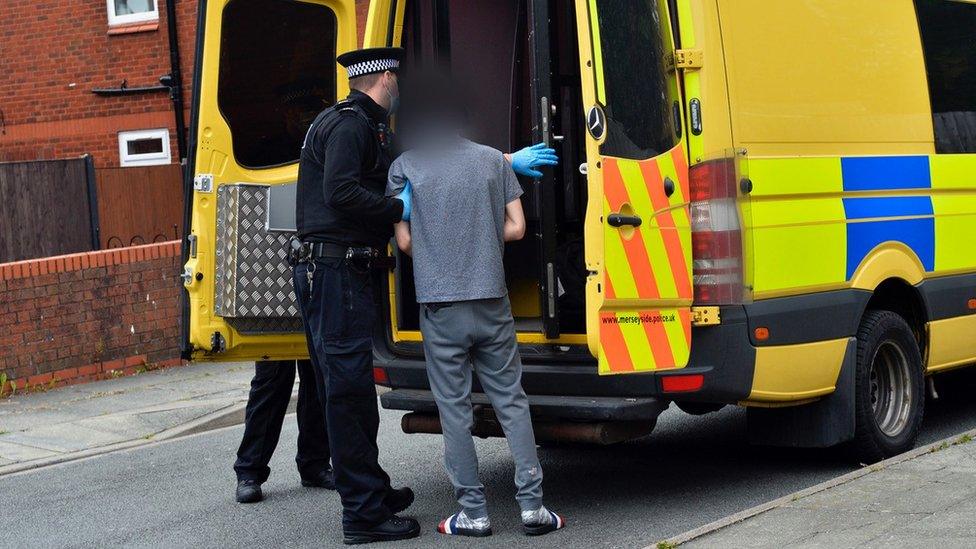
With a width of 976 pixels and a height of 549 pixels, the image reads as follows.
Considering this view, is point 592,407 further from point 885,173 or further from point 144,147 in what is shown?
point 144,147

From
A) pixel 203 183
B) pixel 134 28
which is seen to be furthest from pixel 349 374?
pixel 134 28

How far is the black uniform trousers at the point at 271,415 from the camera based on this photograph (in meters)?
6.86

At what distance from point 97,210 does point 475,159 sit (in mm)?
9235

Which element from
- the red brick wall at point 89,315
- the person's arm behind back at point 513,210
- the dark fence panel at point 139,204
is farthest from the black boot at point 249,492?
the dark fence panel at point 139,204

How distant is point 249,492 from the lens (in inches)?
270

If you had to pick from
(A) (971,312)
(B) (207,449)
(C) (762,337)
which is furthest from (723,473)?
(B) (207,449)

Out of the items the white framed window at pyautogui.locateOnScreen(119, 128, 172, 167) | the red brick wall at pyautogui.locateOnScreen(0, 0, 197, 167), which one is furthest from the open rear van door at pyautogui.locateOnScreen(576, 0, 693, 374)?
the white framed window at pyautogui.locateOnScreen(119, 128, 172, 167)

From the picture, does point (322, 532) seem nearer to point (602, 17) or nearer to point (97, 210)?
point (602, 17)

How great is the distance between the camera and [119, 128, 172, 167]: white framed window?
17.7 m

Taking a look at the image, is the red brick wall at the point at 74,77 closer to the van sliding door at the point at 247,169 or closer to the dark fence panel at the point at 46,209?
the dark fence panel at the point at 46,209

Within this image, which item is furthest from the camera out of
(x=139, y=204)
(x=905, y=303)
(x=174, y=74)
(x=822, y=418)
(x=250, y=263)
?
(x=174, y=74)

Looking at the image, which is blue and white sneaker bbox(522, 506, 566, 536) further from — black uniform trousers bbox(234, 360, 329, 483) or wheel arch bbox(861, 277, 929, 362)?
wheel arch bbox(861, 277, 929, 362)

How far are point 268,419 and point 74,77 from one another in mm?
12091

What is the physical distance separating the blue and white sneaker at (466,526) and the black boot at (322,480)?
1.27 meters
